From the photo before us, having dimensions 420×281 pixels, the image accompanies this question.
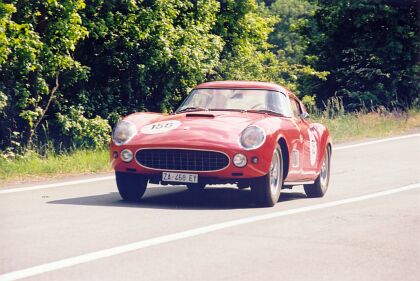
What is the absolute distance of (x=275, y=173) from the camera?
12.0 metres

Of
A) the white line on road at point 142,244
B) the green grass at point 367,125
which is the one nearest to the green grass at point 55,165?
the green grass at point 367,125

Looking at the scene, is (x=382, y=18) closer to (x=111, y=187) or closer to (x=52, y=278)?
(x=111, y=187)

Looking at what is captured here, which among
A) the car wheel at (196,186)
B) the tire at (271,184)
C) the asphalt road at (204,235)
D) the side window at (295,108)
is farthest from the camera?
the side window at (295,108)

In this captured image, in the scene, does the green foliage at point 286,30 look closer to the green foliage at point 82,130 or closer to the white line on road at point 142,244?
the green foliage at point 82,130

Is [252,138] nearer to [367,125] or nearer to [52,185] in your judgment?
[52,185]

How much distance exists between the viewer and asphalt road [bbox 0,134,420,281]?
7418 mm

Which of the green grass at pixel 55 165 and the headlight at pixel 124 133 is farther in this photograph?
the green grass at pixel 55 165

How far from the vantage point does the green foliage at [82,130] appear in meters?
20.9

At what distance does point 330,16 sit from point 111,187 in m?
23.8

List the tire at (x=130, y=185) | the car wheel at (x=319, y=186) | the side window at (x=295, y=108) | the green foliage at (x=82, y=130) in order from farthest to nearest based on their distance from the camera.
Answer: the green foliage at (x=82, y=130)
the car wheel at (x=319, y=186)
the side window at (x=295, y=108)
the tire at (x=130, y=185)

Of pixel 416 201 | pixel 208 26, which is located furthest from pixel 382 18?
pixel 416 201

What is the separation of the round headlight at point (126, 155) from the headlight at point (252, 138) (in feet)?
4.15

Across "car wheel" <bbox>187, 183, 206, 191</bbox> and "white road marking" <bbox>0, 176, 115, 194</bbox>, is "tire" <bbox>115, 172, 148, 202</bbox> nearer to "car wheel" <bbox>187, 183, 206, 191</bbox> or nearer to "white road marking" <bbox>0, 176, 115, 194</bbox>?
"car wheel" <bbox>187, 183, 206, 191</bbox>

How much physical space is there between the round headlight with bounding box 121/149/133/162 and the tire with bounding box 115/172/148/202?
24cm
